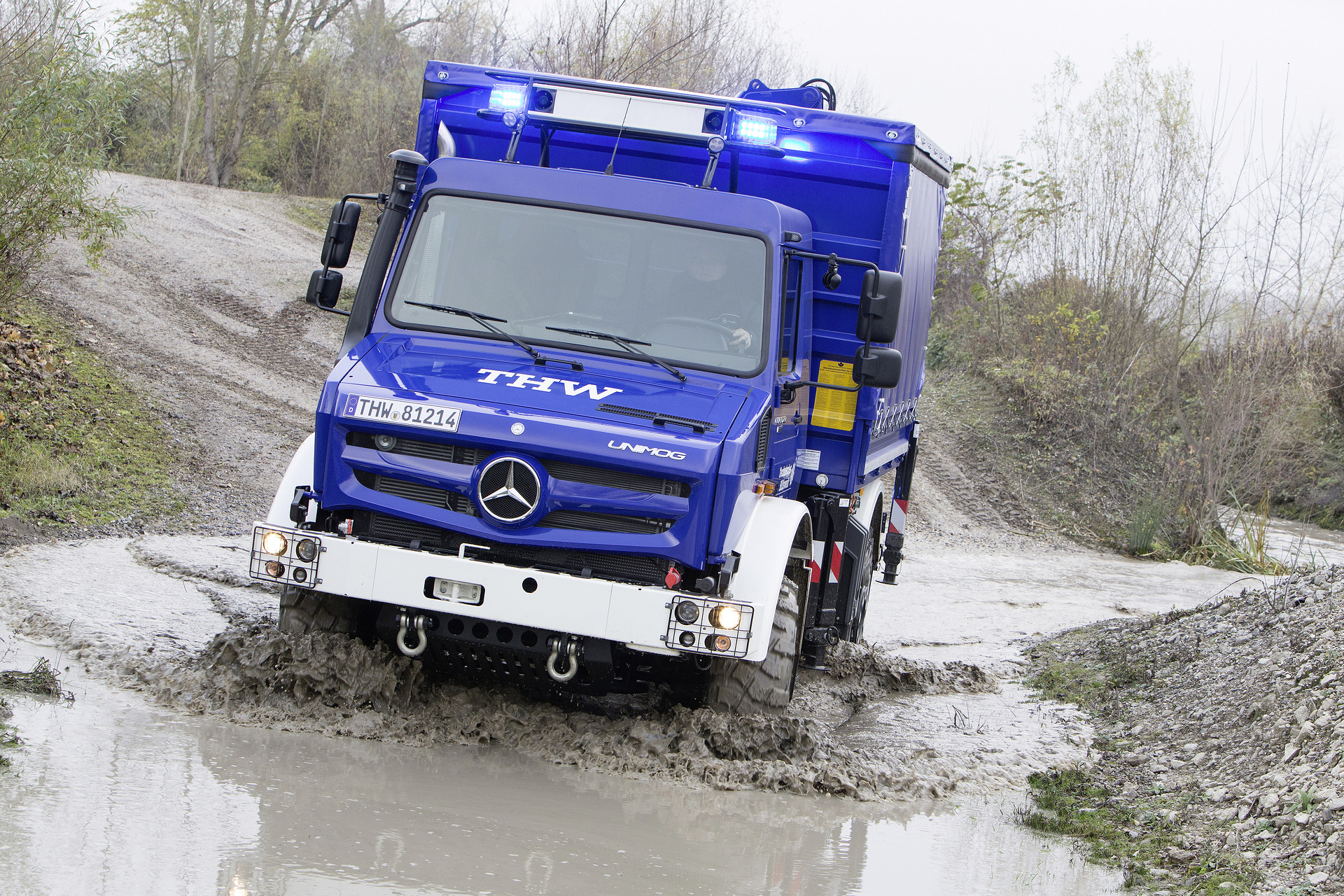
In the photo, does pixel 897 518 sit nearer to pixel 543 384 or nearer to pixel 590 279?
pixel 590 279

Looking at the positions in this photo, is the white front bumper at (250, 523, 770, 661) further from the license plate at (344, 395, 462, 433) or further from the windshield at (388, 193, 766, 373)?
the windshield at (388, 193, 766, 373)

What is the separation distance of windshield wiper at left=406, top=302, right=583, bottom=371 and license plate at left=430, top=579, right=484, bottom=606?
3.94 ft

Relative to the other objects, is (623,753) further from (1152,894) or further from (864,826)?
(1152,894)

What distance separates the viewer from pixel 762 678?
5.95 meters

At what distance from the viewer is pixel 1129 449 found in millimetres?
21578

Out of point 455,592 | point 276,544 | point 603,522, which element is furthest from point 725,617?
point 276,544

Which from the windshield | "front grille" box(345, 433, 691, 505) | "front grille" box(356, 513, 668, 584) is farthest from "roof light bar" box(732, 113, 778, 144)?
"front grille" box(356, 513, 668, 584)

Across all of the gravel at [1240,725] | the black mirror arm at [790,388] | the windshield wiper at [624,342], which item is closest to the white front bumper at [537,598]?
the windshield wiper at [624,342]

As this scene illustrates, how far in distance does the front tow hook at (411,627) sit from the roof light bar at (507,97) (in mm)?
3211

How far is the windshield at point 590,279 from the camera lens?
20.5 feet

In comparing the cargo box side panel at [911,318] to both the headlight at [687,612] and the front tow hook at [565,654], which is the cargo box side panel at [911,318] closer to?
the headlight at [687,612]

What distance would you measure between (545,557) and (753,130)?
3018 mm

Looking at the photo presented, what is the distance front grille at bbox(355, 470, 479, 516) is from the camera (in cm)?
549

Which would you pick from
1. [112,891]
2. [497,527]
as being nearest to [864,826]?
[497,527]
